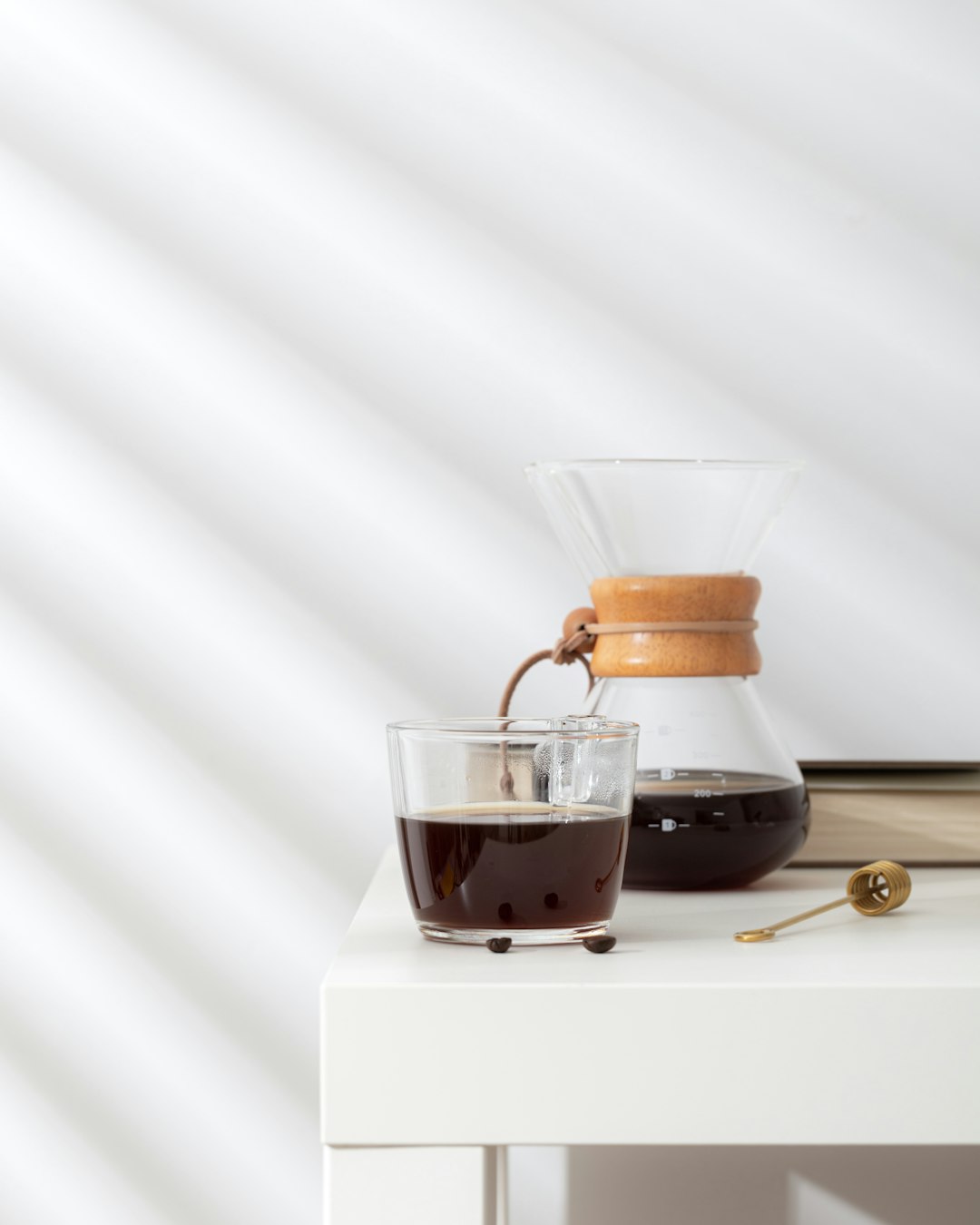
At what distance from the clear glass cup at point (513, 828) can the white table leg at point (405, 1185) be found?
0.39 feet

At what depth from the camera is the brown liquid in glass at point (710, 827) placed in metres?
0.76

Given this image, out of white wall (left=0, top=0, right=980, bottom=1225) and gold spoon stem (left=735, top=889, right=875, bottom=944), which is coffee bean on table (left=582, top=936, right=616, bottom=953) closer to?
gold spoon stem (left=735, top=889, right=875, bottom=944)

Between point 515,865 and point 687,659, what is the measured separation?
0.21 m

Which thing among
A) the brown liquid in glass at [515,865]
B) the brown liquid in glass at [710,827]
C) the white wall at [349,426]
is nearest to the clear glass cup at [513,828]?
the brown liquid in glass at [515,865]

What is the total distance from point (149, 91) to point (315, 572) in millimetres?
421

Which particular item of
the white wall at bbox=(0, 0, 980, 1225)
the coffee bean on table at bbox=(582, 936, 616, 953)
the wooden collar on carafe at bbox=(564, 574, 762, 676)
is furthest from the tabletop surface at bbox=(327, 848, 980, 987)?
the white wall at bbox=(0, 0, 980, 1225)

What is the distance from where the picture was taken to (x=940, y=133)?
1.07m

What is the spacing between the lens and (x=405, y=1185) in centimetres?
54

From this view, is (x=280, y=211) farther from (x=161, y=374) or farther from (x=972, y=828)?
(x=972, y=828)

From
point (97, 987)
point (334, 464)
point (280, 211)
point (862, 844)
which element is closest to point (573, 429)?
point (334, 464)

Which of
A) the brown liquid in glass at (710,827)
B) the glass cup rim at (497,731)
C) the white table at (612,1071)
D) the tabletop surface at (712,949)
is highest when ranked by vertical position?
the glass cup rim at (497,731)

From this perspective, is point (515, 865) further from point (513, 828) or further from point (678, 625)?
point (678, 625)

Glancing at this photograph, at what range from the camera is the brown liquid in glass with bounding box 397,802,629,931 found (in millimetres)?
627

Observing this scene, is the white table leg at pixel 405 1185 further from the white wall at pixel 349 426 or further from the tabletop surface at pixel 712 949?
the white wall at pixel 349 426
